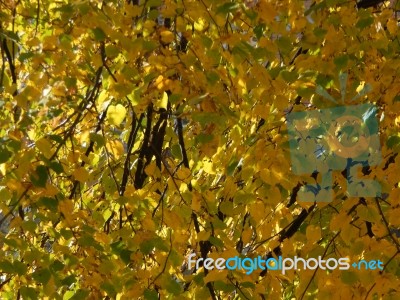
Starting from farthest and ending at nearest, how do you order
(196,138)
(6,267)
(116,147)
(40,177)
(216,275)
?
(116,147)
(196,138)
(216,275)
(6,267)
(40,177)

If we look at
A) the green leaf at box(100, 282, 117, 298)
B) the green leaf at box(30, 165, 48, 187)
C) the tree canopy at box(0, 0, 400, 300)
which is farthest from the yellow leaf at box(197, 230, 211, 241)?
the green leaf at box(30, 165, 48, 187)

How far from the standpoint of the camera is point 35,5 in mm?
2703

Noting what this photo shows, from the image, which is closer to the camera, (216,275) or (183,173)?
(216,275)

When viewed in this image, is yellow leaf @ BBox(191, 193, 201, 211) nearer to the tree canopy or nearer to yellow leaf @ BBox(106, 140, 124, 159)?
the tree canopy

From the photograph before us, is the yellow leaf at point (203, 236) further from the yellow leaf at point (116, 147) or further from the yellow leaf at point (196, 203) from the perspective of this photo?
the yellow leaf at point (116, 147)

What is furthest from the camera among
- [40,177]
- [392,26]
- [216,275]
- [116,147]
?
[392,26]

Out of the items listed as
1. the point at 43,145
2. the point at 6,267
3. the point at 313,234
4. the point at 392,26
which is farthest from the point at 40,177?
the point at 392,26

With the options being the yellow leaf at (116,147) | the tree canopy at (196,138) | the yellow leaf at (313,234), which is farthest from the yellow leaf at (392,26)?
the yellow leaf at (116,147)

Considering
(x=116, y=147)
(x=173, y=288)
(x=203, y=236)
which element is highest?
(x=116, y=147)

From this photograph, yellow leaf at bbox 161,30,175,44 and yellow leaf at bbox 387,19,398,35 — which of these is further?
yellow leaf at bbox 387,19,398,35

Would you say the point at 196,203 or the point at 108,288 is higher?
the point at 196,203

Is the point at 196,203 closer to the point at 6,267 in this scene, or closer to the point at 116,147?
the point at 116,147

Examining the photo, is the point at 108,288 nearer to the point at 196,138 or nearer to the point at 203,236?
the point at 203,236

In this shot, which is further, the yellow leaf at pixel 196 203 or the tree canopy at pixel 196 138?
the yellow leaf at pixel 196 203
